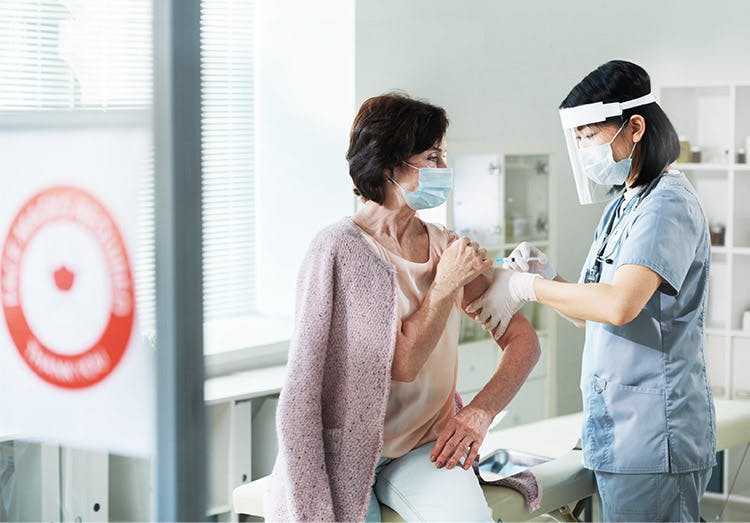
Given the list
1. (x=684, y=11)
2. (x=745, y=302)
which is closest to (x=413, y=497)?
(x=745, y=302)

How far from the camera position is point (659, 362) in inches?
72.2

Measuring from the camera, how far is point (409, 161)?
6.01ft

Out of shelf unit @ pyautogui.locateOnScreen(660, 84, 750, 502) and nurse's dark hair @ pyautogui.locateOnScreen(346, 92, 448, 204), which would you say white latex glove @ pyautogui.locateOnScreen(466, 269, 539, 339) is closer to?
nurse's dark hair @ pyautogui.locateOnScreen(346, 92, 448, 204)

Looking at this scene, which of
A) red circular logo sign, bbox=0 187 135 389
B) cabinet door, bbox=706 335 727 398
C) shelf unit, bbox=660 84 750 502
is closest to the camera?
red circular logo sign, bbox=0 187 135 389

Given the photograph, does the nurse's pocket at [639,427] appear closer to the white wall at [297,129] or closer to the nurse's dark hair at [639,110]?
the nurse's dark hair at [639,110]

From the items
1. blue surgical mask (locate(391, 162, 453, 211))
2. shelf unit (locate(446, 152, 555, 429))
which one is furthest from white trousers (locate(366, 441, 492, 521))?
shelf unit (locate(446, 152, 555, 429))

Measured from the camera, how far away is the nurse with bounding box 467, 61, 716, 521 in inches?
69.9

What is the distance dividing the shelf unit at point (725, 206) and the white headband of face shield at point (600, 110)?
2.53 m

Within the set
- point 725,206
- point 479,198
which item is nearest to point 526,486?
point 479,198

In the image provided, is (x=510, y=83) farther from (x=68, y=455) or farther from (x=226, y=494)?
(x=68, y=455)

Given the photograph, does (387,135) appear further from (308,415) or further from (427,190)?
(308,415)

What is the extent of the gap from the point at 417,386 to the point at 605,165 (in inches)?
23.2

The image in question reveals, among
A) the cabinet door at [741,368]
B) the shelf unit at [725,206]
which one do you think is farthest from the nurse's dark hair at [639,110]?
the cabinet door at [741,368]

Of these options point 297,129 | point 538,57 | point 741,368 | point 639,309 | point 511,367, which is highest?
point 538,57
